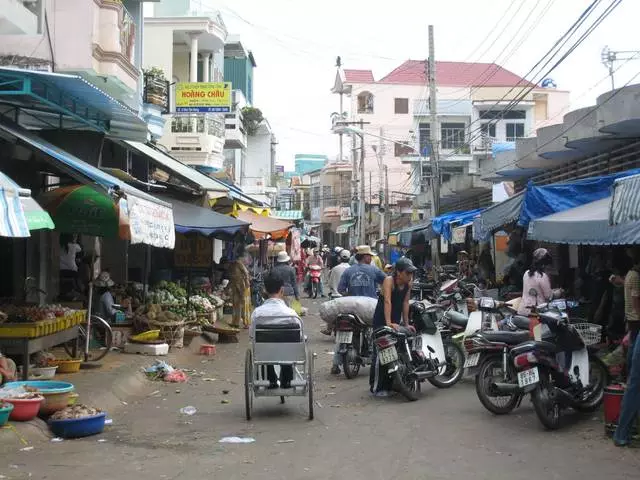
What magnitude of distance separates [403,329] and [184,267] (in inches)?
436

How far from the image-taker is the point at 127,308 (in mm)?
15641

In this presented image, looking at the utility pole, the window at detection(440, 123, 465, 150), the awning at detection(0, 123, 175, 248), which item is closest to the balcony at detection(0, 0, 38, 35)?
the awning at detection(0, 123, 175, 248)

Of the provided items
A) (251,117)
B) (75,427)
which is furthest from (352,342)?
(251,117)

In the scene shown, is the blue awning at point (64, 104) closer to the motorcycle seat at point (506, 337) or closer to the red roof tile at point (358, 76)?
the motorcycle seat at point (506, 337)

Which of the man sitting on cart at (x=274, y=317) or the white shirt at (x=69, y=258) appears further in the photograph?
the white shirt at (x=69, y=258)

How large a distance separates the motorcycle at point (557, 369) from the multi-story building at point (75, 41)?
26.8ft

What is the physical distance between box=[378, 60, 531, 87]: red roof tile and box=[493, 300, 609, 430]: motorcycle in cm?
6959

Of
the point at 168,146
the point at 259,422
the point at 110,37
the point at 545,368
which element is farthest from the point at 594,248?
the point at 168,146

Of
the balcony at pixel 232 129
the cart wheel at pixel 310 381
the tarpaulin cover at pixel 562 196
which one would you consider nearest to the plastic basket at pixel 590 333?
the cart wheel at pixel 310 381

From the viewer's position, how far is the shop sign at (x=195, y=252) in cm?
1983

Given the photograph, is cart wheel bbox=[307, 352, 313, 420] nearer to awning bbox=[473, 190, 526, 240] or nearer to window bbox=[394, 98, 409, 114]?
awning bbox=[473, 190, 526, 240]

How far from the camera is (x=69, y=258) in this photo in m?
15.4

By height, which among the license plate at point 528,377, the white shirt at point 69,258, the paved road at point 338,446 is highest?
the white shirt at point 69,258

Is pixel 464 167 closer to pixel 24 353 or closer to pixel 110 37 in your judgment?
pixel 110 37
